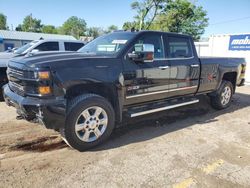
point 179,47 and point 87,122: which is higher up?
point 179,47

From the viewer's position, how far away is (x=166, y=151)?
3873mm

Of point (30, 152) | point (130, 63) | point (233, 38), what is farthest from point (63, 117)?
point (233, 38)

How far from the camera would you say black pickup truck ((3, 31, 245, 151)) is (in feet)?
11.1

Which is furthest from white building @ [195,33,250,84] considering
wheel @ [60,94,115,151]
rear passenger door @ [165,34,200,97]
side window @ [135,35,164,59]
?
wheel @ [60,94,115,151]

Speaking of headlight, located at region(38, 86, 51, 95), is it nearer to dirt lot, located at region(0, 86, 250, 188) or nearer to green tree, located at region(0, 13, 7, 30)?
dirt lot, located at region(0, 86, 250, 188)

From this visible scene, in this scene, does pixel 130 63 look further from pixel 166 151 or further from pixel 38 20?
pixel 38 20

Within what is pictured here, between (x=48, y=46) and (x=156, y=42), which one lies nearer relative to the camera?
Result: (x=156, y=42)

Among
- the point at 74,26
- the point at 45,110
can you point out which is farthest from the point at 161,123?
the point at 74,26

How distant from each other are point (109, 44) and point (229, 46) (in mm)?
11943

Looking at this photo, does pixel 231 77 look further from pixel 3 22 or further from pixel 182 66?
pixel 3 22

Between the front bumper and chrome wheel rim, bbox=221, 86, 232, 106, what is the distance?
4821 millimetres

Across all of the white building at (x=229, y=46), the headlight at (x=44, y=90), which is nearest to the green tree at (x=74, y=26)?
the white building at (x=229, y=46)

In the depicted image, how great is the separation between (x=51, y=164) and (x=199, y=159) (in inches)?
89.1

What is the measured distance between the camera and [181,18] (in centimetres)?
3575
